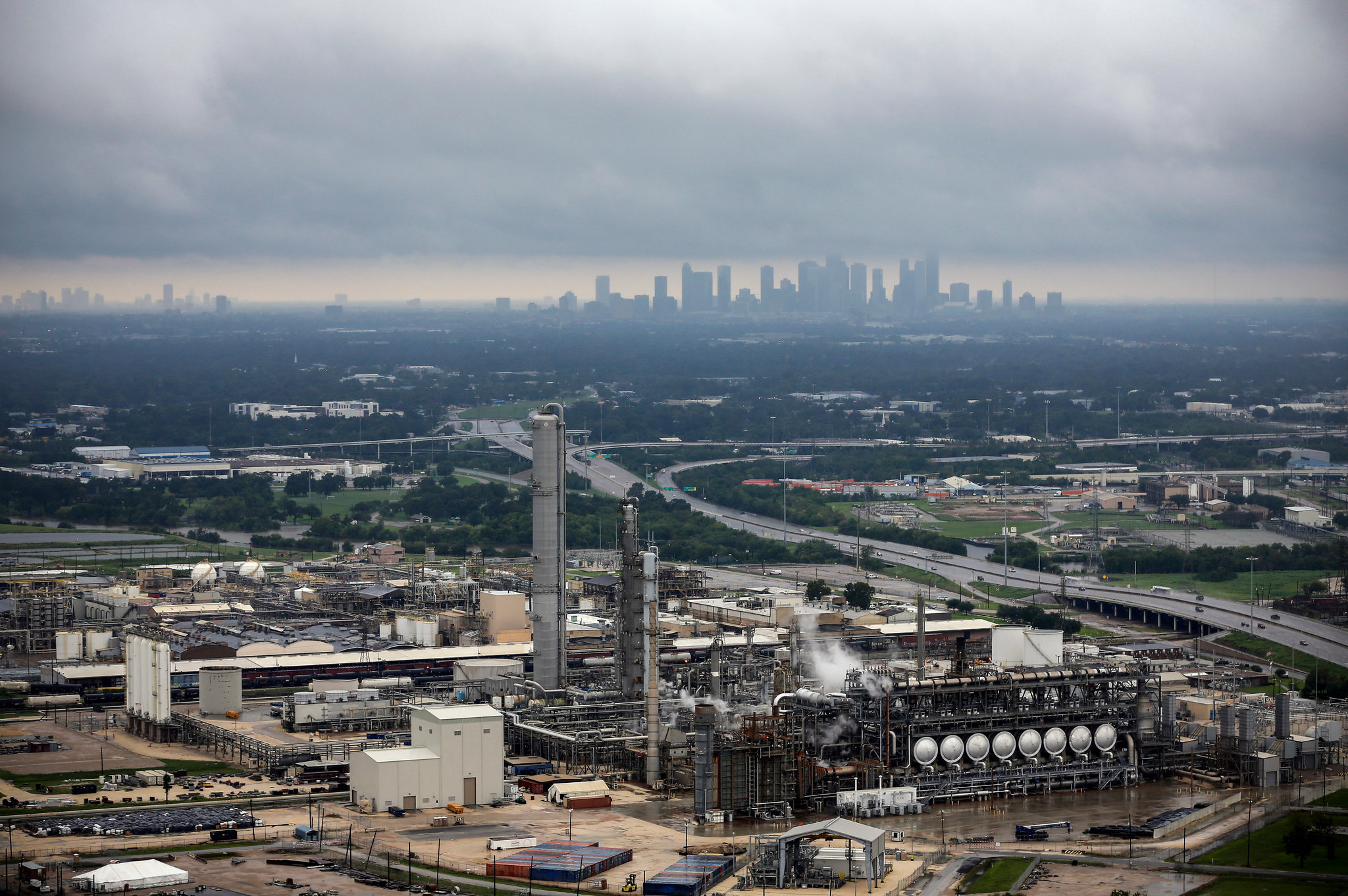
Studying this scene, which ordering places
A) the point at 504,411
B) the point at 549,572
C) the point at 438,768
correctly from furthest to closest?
the point at 504,411, the point at 549,572, the point at 438,768

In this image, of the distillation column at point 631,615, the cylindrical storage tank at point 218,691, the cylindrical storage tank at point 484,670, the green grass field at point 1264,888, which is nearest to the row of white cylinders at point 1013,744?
the distillation column at point 631,615

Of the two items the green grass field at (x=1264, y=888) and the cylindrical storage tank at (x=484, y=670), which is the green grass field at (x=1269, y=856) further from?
the cylindrical storage tank at (x=484, y=670)

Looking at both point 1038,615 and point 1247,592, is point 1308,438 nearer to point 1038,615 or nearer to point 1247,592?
point 1247,592

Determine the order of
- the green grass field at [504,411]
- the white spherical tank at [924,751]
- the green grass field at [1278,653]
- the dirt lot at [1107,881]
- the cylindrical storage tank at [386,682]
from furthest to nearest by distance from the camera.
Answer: the green grass field at [504,411]
the green grass field at [1278,653]
the cylindrical storage tank at [386,682]
the white spherical tank at [924,751]
the dirt lot at [1107,881]

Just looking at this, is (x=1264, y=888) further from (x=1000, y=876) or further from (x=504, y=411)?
(x=504, y=411)

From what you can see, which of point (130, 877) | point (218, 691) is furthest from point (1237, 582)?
point (130, 877)

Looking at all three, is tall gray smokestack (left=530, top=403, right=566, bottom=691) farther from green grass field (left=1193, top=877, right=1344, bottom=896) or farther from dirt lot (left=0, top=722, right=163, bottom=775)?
green grass field (left=1193, top=877, right=1344, bottom=896)
